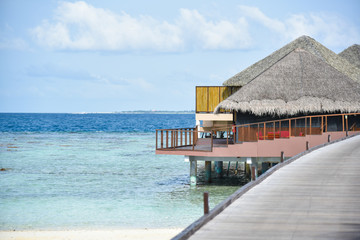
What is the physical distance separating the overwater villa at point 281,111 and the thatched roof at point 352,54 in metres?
8.58

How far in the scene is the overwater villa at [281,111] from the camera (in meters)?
24.4

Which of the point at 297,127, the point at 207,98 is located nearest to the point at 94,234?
the point at 297,127

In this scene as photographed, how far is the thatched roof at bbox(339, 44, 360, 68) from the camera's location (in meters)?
40.3

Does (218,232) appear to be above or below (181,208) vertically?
above

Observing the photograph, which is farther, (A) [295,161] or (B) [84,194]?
(B) [84,194]

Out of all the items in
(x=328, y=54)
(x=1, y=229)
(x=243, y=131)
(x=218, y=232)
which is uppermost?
(x=328, y=54)

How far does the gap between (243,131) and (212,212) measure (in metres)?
14.4

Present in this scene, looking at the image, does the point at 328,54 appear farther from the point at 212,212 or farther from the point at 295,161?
the point at 212,212

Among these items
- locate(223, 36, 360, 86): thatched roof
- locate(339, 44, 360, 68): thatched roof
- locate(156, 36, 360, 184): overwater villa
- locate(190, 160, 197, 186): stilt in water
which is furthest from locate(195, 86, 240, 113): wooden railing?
locate(339, 44, 360, 68): thatched roof

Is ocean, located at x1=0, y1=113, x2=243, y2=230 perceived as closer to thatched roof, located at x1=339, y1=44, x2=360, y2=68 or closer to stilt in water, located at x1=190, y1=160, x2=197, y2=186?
Result: stilt in water, located at x1=190, y1=160, x2=197, y2=186

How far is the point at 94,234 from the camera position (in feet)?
57.3

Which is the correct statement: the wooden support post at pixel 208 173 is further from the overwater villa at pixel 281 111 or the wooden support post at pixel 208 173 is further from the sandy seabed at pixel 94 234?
the sandy seabed at pixel 94 234

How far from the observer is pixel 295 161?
18.3 meters

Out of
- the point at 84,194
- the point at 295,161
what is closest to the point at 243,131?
the point at 295,161
